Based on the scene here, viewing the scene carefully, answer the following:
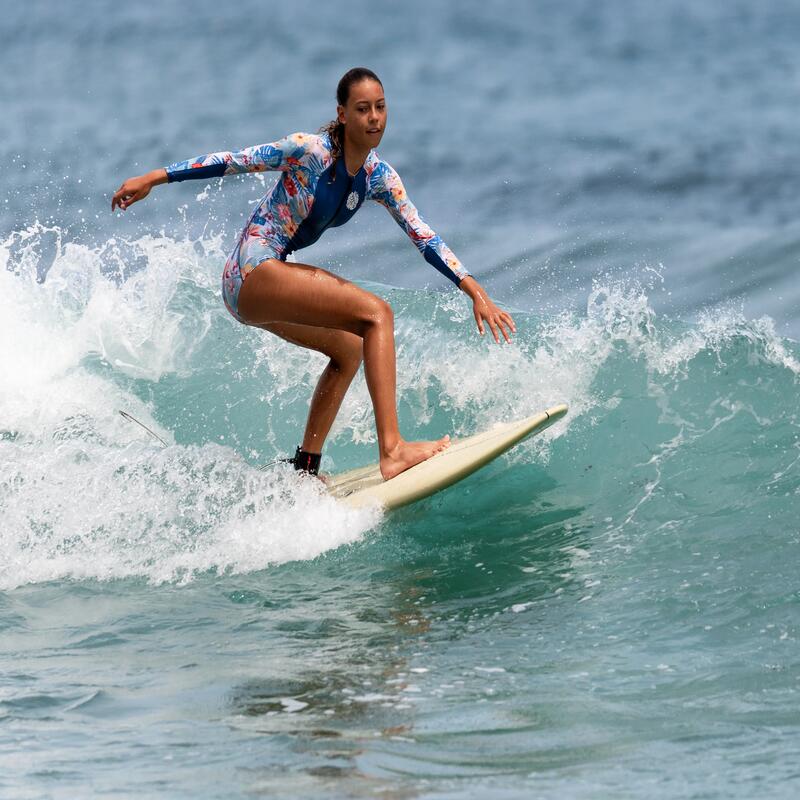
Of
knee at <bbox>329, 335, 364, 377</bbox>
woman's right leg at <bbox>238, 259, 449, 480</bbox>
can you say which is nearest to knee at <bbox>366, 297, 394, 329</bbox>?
woman's right leg at <bbox>238, 259, 449, 480</bbox>

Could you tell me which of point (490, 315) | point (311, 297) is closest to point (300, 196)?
point (311, 297)

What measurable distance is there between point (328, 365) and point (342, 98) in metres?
1.23

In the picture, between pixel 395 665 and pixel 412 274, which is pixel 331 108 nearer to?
pixel 412 274

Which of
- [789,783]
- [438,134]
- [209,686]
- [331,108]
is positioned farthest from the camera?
[331,108]

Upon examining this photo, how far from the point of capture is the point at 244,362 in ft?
27.6

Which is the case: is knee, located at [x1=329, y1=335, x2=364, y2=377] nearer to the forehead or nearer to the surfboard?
the surfboard

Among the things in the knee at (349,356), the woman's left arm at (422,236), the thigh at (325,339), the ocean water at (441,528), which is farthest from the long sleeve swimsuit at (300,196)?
the ocean water at (441,528)

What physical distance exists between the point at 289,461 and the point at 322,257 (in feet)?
24.2

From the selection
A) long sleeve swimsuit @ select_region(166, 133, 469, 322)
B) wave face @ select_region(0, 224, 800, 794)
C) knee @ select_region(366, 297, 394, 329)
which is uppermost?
long sleeve swimsuit @ select_region(166, 133, 469, 322)

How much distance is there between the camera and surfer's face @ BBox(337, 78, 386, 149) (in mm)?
5320

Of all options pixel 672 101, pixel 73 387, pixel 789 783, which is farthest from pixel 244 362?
pixel 672 101

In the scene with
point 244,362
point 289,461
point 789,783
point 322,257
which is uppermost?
point 322,257

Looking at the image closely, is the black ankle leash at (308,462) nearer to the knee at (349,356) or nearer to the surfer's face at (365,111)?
the knee at (349,356)

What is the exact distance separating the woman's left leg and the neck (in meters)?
0.71
